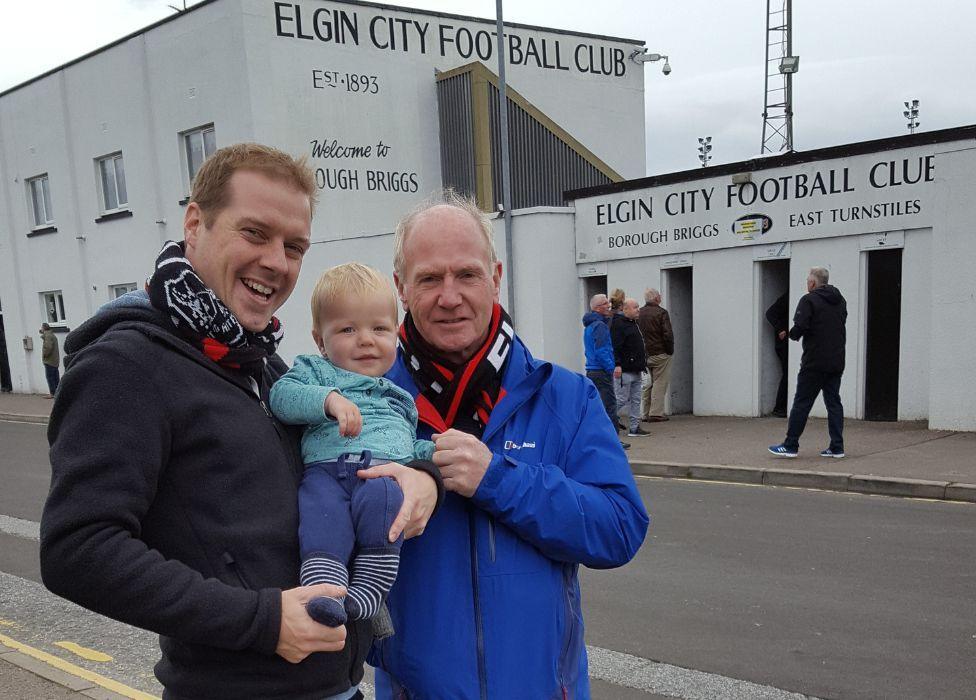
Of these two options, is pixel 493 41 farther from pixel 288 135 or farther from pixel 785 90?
pixel 785 90

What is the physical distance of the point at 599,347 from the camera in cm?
1048

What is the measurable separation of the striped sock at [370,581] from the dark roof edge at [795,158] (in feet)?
34.2

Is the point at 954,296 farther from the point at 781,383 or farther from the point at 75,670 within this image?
the point at 75,670

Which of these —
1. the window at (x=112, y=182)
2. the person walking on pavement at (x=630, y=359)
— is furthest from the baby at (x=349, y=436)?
the window at (x=112, y=182)

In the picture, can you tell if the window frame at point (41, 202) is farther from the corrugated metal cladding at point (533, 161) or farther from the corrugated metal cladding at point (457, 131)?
the corrugated metal cladding at point (533, 161)

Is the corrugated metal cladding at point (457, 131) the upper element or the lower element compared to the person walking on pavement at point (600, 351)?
upper

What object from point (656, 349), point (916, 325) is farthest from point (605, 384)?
point (916, 325)

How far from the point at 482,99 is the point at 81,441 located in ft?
57.1

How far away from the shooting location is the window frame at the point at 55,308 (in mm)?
21531

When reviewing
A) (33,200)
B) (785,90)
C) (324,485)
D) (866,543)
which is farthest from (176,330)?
(785,90)

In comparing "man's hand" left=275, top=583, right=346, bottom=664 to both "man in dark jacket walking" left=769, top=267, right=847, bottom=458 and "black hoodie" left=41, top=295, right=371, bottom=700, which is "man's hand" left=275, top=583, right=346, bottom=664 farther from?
"man in dark jacket walking" left=769, top=267, right=847, bottom=458

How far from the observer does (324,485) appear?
67.4 inches

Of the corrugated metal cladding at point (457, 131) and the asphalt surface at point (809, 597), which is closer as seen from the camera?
the asphalt surface at point (809, 597)

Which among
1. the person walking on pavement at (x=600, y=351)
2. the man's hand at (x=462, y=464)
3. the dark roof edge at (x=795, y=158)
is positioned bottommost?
the person walking on pavement at (x=600, y=351)
